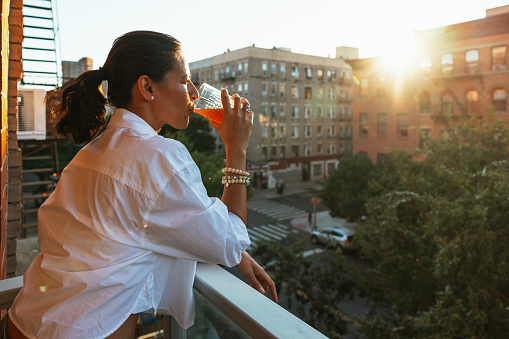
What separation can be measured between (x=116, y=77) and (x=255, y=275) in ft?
2.12

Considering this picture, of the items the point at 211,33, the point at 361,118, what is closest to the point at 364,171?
the point at 361,118

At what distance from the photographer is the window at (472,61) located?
16.8 m

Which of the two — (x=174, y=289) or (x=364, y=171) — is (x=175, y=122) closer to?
(x=174, y=289)

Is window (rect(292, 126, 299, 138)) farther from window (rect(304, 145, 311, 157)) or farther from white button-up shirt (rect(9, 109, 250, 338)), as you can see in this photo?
white button-up shirt (rect(9, 109, 250, 338))

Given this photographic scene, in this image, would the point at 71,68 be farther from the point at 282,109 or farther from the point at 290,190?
the point at 290,190

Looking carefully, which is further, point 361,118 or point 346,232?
point 361,118

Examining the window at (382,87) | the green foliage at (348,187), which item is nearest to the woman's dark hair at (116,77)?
the green foliage at (348,187)

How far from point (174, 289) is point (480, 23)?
1841 centimetres

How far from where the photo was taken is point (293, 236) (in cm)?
1677

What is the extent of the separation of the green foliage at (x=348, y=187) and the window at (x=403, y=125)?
3775 mm

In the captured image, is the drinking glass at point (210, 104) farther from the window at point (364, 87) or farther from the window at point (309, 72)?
the window at point (309, 72)

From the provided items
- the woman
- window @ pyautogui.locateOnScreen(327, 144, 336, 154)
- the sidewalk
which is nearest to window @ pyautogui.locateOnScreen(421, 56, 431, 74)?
the sidewalk

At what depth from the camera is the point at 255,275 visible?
1178 millimetres

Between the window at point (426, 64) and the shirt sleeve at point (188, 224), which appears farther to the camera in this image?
the window at point (426, 64)
